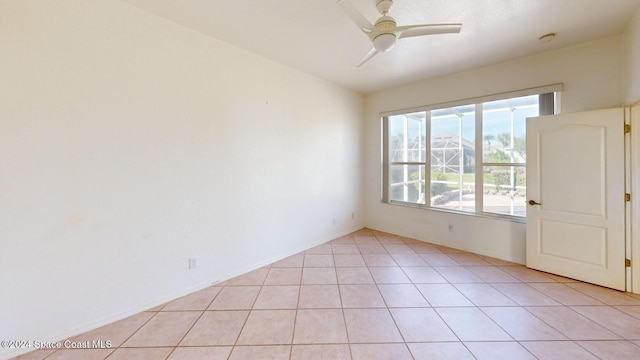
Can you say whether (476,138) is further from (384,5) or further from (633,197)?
(384,5)

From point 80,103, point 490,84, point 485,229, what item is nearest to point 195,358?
point 80,103

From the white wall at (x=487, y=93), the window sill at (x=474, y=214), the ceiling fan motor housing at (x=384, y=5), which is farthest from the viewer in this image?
the window sill at (x=474, y=214)

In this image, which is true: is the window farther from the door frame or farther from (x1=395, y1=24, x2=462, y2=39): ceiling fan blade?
(x1=395, y1=24, x2=462, y2=39): ceiling fan blade

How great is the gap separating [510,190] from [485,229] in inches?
25.8

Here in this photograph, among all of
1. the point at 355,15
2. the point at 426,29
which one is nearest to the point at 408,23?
the point at 426,29

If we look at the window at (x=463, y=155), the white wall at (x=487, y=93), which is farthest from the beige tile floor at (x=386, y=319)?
the window at (x=463, y=155)

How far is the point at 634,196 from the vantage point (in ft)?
8.16

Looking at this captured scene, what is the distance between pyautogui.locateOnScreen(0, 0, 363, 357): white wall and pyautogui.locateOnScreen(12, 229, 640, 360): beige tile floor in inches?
12.9

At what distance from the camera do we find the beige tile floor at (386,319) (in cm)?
176

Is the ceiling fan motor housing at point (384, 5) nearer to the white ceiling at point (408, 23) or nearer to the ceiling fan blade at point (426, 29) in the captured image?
the white ceiling at point (408, 23)

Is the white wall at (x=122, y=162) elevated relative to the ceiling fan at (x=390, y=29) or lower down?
lower down

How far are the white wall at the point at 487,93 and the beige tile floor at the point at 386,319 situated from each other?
58 centimetres

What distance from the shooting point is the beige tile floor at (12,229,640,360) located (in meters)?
1.76

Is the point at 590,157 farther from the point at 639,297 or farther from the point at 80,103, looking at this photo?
the point at 80,103
